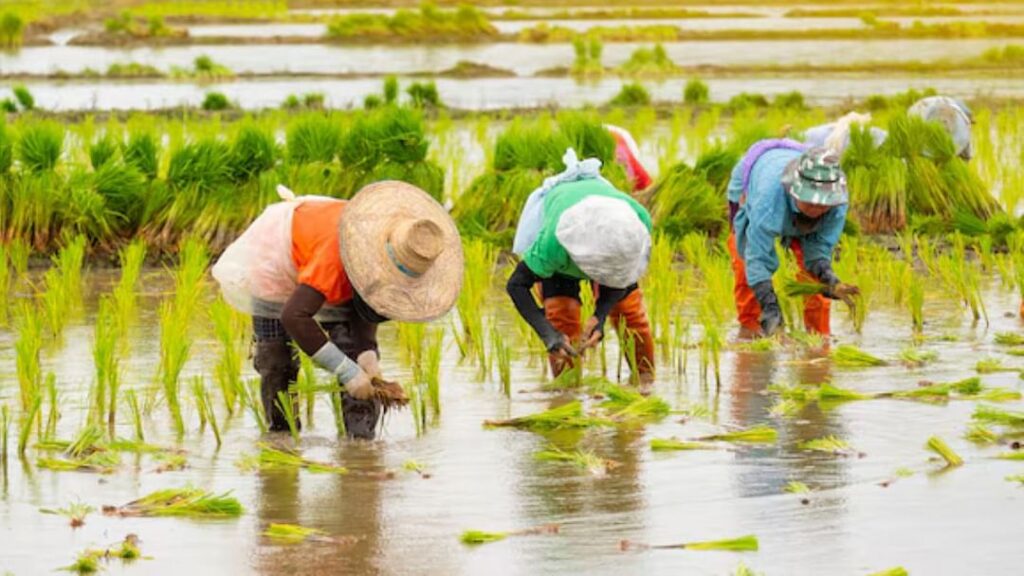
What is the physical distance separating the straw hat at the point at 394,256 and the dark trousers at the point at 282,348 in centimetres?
27

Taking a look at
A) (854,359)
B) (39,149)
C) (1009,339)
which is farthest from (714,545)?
(39,149)

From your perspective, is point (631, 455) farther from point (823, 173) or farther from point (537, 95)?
point (537, 95)

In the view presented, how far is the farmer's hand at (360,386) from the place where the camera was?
17.5 ft

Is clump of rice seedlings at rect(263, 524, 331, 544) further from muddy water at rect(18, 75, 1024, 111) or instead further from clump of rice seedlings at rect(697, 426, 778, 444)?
muddy water at rect(18, 75, 1024, 111)

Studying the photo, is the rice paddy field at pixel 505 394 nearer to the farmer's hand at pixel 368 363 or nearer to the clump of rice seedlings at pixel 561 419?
the clump of rice seedlings at pixel 561 419

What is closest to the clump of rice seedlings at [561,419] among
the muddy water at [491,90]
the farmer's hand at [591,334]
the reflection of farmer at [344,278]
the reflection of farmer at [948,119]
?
the farmer's hand at [591,334]

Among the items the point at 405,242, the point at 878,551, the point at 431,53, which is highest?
the point at 431,53

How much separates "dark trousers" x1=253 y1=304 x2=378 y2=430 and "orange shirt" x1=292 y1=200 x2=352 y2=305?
13 centimetres

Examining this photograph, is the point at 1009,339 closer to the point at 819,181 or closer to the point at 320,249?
the point at 819,181

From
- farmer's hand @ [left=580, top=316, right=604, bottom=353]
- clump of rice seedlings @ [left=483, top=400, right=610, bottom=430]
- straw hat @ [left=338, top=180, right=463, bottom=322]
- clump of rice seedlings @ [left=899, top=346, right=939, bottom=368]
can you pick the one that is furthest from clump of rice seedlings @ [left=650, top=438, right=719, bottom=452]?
clump of rice seedlings @ [left=899, top=346, right=939, bottom=368]

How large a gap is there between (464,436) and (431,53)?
77.8 feet

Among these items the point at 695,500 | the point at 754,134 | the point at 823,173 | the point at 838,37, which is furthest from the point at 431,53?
the point at 695,500

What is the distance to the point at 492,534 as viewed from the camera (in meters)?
4.55

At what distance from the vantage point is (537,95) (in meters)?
20.5
